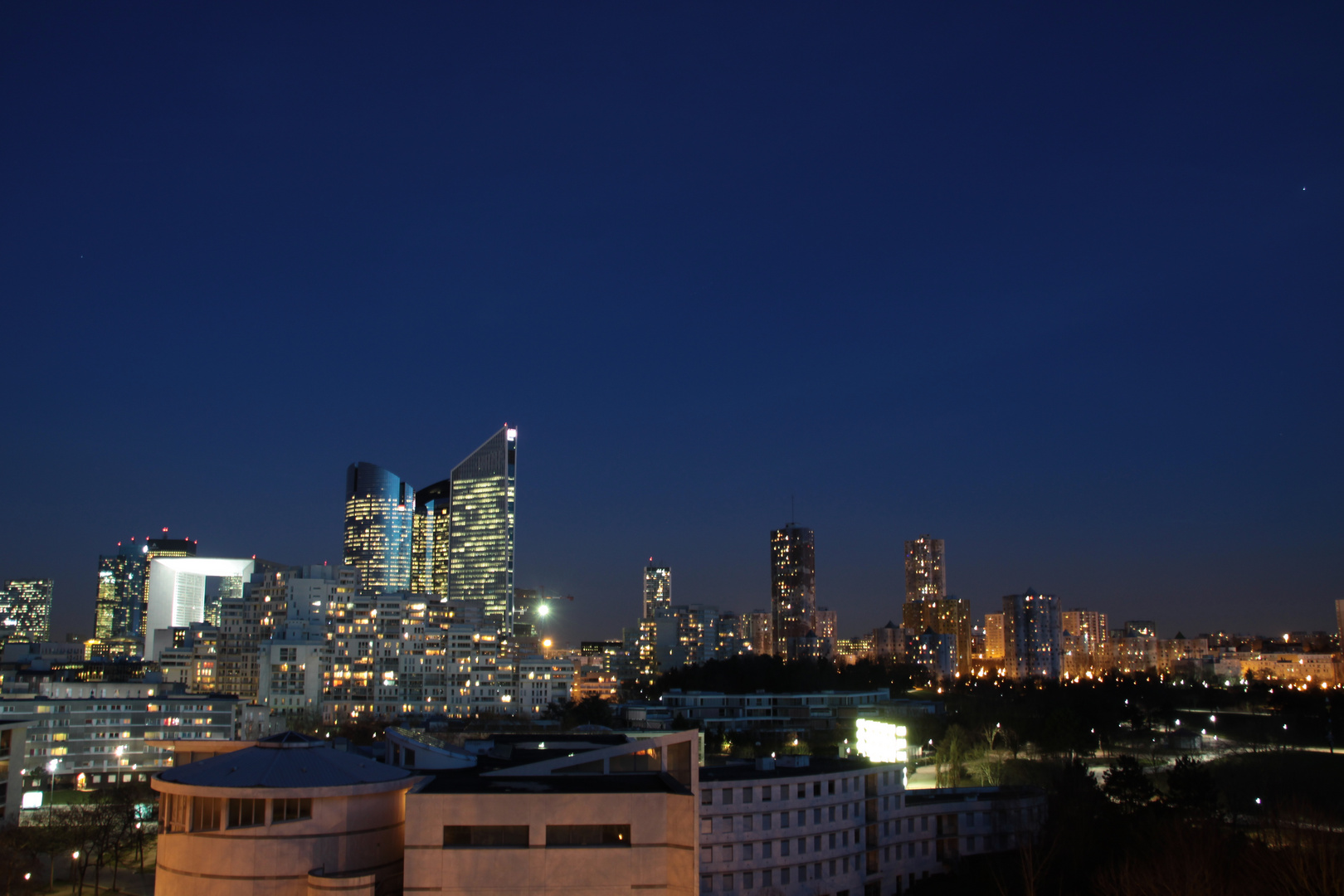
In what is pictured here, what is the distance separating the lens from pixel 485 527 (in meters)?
193

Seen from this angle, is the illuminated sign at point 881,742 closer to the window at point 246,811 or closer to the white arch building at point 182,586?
the window at point 246,811

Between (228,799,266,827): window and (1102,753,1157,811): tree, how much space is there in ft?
123

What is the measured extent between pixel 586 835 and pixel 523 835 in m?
1.54

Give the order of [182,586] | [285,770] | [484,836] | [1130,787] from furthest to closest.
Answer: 1. [182,586]
2. [1130,787]
3. [285,770]
4. [484,836]

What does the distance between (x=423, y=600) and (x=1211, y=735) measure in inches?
3120

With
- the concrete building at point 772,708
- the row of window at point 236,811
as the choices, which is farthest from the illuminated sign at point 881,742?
the row of window at point 236,811

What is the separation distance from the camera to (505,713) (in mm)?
102562

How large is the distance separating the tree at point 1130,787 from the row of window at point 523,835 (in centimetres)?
3105

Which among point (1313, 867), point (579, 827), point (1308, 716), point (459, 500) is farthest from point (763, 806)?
point (459, 500)

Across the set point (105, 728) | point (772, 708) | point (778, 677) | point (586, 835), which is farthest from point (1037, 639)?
point (586, 835)

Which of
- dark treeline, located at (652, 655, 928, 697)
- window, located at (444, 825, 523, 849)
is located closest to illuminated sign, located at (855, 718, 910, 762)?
window, located at (444, 825, 523, 849)

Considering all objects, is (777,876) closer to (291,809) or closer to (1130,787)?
(1130,787)

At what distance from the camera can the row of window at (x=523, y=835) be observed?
24.5 m

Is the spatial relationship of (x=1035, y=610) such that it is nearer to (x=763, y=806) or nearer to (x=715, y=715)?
(x=715, y=715)
